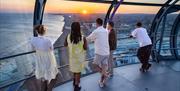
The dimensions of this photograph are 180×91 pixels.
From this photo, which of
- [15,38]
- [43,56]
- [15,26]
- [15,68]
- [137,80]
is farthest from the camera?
[15,26]

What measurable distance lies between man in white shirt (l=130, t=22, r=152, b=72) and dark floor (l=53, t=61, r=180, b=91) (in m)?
0.31

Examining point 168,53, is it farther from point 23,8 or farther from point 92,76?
point 23,8

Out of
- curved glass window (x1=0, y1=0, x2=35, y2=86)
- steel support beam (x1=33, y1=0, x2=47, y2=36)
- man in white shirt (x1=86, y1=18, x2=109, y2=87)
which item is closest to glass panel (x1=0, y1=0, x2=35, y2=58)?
curved glass window (x1=0, y1=0, x2=35, y2=86)

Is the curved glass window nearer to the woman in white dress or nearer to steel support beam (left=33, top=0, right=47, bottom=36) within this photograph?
steel support beam (left=33, top=0, right=47, bottom=36)

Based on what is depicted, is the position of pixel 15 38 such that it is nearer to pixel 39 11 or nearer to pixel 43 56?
pixel 39 11

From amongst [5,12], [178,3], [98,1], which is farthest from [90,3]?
[178,3]

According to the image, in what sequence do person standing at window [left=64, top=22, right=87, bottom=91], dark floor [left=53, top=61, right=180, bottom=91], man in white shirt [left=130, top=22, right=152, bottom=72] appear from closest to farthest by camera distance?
person standing at window [left=64, top=22, right=87, bottom=91] < dark floor [left=53, top=61, right=180, bottom=91] < man in white shirt [left=130, top=22, right=152, bottom=72]

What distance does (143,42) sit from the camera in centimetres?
722

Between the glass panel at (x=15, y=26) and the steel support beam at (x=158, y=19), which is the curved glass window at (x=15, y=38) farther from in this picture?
the steel support beam at (x=158, y=19)

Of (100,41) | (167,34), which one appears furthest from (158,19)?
(100,41)

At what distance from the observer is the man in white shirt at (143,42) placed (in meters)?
7.12

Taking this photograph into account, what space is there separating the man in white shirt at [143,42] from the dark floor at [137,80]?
12.1 inches

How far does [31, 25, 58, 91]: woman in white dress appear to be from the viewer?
4.98 m

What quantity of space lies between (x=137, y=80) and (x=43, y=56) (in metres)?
2.75
